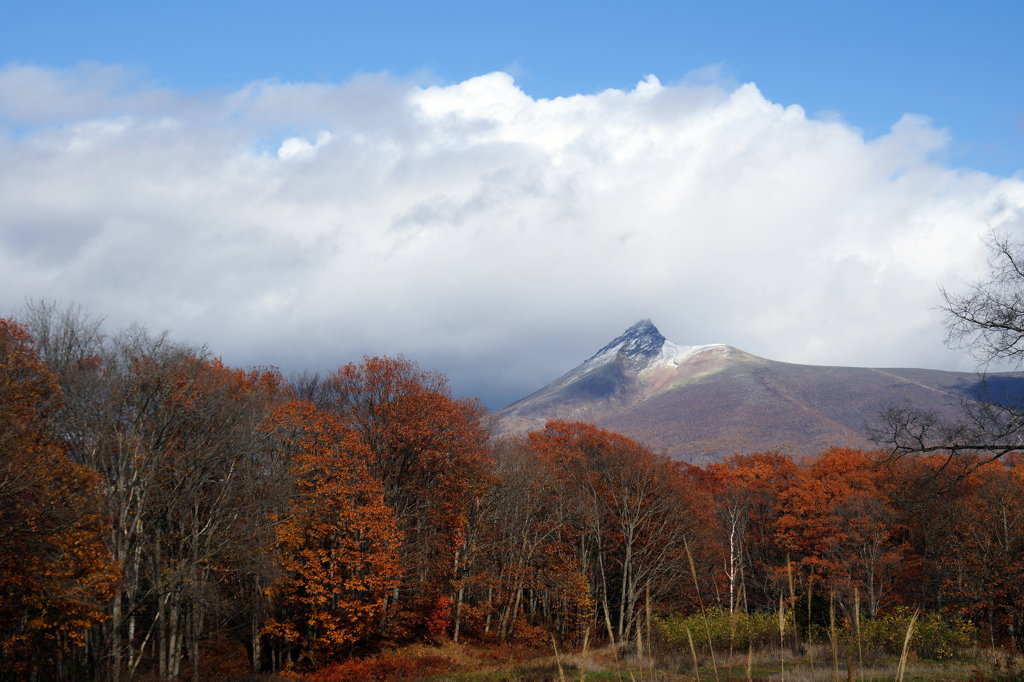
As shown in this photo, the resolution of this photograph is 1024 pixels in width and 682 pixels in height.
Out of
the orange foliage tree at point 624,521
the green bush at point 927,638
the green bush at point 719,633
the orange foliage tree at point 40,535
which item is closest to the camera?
the orange foliage tree at point 40,535

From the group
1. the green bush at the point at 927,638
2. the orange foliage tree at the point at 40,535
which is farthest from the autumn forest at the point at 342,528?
the green bush at the point at 927,638

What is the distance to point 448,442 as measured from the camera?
43688mm

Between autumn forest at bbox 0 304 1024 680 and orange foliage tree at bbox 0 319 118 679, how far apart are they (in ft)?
0.39

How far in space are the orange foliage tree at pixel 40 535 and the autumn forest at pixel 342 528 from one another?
118 millimetres

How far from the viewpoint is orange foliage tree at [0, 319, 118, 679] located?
17.0m

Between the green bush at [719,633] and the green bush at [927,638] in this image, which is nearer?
the green bush at [927,638]

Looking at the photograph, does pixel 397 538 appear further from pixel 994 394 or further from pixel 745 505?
pixel 745 505

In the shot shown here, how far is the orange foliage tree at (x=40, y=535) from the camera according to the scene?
1695 centimetres

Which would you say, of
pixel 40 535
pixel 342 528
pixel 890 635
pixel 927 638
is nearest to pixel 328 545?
pixel 342 528

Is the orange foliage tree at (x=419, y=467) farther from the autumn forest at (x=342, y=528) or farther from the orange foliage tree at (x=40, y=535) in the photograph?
the orange foliage tree at (x=40, y=535)

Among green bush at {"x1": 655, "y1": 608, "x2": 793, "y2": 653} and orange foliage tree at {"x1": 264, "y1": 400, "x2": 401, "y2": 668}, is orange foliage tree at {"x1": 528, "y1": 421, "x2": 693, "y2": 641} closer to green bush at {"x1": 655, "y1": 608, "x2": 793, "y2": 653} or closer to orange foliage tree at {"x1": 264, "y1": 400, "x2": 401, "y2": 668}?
green bush at {"x1": 655, "y1": 608, "x2": 793, "y2": 653}

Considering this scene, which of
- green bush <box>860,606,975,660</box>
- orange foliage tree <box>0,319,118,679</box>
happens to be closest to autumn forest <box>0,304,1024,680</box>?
orange foliage tree <box>0,319,118,679</box>

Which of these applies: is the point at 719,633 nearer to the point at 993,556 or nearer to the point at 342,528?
the point at 993,556

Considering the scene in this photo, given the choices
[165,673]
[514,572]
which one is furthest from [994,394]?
[514,572]
